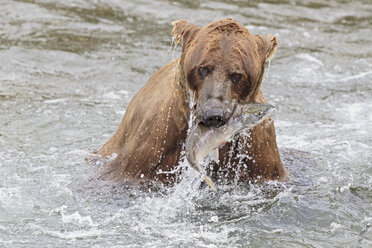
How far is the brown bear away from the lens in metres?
4.46

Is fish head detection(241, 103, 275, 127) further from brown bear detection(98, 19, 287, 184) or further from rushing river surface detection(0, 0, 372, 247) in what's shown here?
rushing river surface detection(0, 0, 372, 247)

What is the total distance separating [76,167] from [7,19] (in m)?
5.38

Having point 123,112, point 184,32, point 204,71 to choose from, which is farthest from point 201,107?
point 123,112

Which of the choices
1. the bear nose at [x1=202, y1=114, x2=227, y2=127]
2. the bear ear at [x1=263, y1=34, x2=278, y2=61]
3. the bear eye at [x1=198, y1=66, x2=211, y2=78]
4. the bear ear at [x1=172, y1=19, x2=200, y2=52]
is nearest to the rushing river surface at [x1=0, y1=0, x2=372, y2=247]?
the bear ear at [x1=172, y1=19, x2=200, y2=52]

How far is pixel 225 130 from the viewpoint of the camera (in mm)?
4363

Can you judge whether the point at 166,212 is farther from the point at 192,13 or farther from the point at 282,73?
the point at 192,13

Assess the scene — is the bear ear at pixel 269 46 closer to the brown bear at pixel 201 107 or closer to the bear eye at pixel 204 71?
the brown bear at pixel 201 107

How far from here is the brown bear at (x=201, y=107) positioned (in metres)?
4.46

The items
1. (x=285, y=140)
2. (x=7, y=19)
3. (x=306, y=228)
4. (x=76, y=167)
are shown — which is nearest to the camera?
(x=306, y=228)

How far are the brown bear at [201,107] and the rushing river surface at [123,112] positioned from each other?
0.20m

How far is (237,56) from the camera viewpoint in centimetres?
449

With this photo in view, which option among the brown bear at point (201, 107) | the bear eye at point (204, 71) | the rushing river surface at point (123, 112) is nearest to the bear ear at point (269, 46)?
the brown bear at point (201, 107)

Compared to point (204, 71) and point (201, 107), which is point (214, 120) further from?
point (204, 71)


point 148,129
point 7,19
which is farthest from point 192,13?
point 148,129
